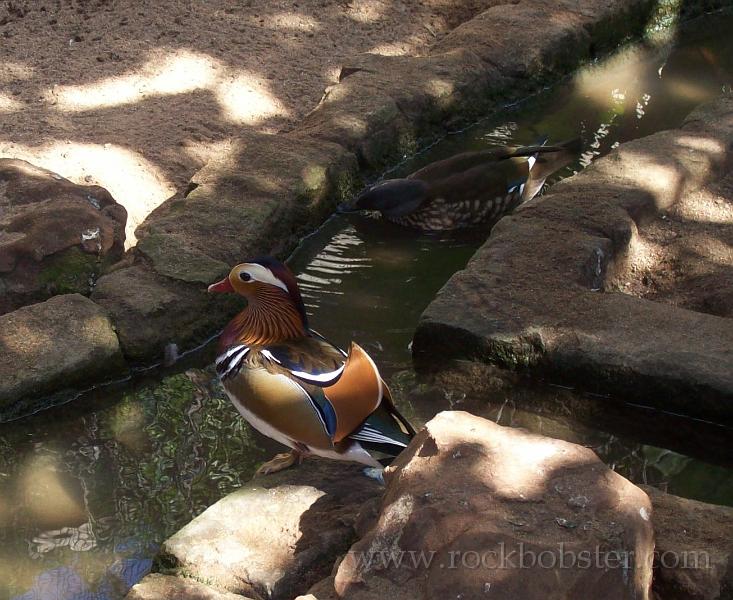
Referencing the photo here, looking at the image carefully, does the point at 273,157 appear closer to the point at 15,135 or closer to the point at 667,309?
the point at 15,135

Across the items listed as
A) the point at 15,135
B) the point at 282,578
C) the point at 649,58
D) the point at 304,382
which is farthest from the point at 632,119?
the point at 282,578

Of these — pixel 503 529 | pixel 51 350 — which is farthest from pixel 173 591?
pixel 51 350

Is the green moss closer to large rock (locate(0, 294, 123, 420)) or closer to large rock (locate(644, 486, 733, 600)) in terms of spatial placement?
large rock (locate(0, 294, 123, 420))

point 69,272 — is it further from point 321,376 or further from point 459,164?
point 459,164

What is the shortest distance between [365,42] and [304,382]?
4259mm

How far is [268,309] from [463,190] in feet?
6.59

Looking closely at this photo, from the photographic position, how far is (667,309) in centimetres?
407

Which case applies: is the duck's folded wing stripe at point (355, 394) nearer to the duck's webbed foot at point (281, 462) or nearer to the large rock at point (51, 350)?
the duck's webbed foot at point (281, 462)

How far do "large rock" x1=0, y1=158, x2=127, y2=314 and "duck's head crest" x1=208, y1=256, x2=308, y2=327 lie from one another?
45.1 inches

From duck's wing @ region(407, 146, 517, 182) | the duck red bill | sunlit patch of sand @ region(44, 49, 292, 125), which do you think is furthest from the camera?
sunlit patch of sand @ region(44, 49, 292, 125)

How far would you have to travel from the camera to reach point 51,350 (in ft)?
12.9

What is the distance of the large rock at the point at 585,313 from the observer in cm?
378

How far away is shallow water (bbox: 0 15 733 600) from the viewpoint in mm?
3275

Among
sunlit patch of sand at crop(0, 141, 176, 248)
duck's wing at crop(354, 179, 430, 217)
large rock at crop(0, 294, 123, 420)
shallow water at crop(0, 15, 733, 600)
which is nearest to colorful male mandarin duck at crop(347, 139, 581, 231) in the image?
duck's wing at crop(354, 179, 430, 217)
